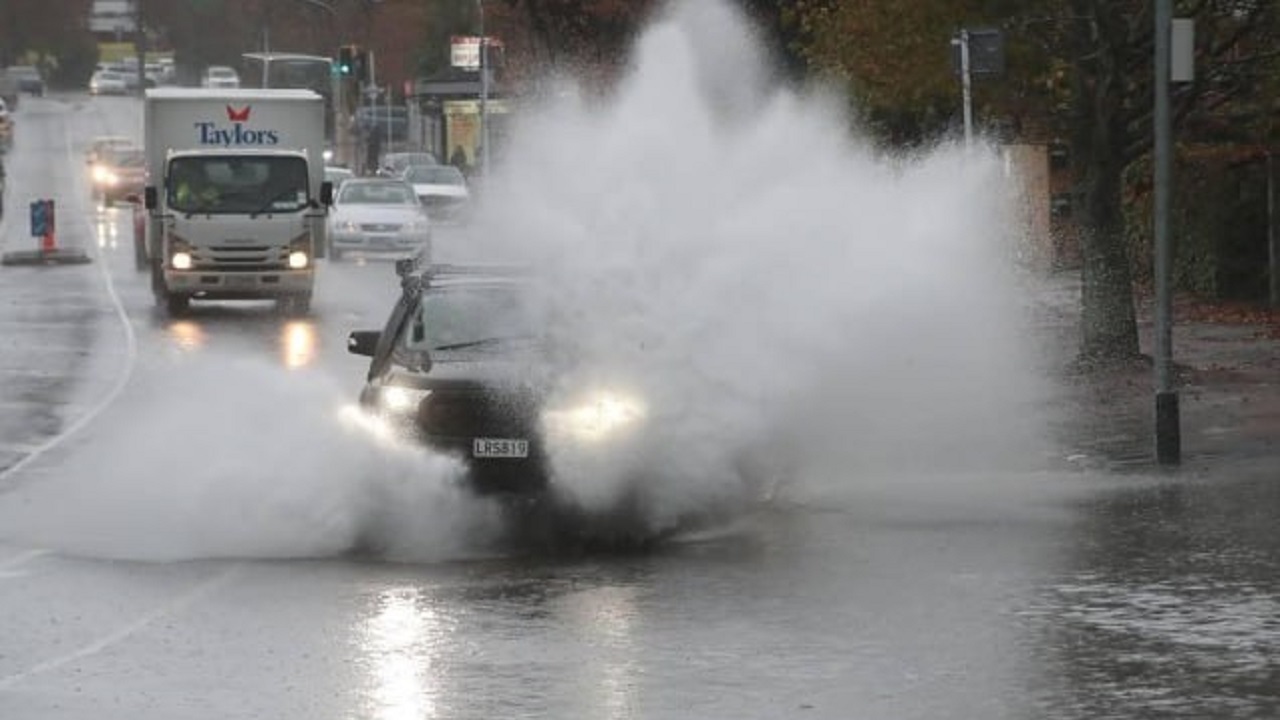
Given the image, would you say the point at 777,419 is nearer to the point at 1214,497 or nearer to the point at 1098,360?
the point at 1214,497

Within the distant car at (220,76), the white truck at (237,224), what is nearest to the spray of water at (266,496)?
the white truck at (237,224)

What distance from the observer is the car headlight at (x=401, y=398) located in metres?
17.5

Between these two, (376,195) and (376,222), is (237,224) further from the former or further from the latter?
(376,195)

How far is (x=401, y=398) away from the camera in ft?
57.9

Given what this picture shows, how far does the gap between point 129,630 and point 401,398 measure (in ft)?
13.3

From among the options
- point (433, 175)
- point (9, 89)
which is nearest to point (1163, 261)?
point (433, 175)

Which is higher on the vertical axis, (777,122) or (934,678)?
(777,122)

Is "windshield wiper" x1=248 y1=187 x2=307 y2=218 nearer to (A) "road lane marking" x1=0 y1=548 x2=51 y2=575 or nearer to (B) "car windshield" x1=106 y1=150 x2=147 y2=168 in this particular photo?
(A) "road lane marking" x1=0 y1=548 x2=51 y2=575

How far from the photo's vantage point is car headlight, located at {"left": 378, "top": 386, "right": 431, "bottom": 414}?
17531 mm

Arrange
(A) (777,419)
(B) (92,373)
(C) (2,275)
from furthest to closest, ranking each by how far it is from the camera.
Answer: (C) (2,275) < (B) (92,373) < (A) (777,419)

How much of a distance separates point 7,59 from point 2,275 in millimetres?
130093

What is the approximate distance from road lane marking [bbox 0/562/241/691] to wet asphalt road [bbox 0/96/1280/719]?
0.03 metres

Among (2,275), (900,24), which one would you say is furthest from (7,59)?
(900,24)

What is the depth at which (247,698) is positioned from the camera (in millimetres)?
11945
